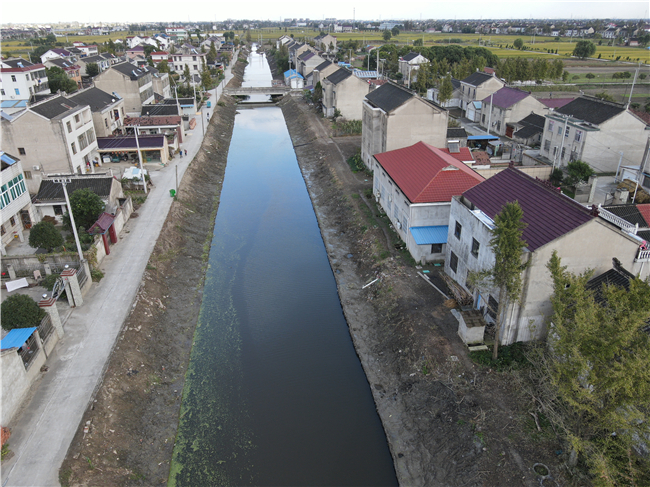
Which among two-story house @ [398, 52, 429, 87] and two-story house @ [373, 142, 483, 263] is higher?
two-story house @ [398, 52, 429, 87]

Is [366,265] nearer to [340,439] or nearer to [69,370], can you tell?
[340,439]

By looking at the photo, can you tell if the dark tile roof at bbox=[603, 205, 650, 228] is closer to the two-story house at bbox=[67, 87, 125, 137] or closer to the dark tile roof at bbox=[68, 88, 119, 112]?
the two-story house at bbox=[67, 87, 125, 137]

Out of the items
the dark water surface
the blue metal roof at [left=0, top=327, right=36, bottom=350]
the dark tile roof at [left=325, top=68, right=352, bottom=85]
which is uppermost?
the dark tile roof at [left=325, top=68, right=352, bottom=85]

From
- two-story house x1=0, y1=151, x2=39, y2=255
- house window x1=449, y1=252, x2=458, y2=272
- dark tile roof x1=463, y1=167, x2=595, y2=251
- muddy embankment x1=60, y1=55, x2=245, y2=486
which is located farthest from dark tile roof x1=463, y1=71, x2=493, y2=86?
two-story house x1=0, y1=151, x2=39, y2=255

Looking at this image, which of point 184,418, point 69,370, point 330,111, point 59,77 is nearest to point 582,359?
point 184,418

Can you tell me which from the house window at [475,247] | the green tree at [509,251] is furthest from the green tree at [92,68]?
the green tree at [509,251]

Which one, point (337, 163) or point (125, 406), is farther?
point (337, 163)

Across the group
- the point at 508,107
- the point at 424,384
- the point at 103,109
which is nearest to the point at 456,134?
the point at 508,107

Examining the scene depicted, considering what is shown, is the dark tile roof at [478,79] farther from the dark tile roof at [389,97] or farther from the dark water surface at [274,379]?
the dark water surface at [274,379]
